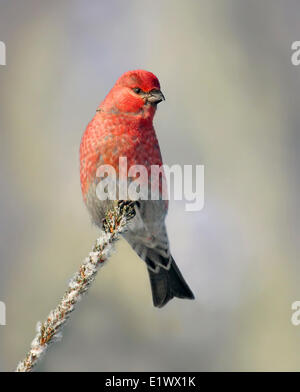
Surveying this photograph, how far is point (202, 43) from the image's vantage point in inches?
363

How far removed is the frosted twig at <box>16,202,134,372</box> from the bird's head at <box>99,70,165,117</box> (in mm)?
921

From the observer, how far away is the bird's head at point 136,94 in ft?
10.6

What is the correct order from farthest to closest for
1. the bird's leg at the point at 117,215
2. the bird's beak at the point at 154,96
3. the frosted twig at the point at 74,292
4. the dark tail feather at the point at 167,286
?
1. the dark tail feather at the point at 167,286
2. the bird's beak at the point at 154,96
3. the bird's leg at the point at 117,215
4. the frosted twig at the point at 74,292

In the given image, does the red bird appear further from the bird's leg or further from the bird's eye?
the bird's leg

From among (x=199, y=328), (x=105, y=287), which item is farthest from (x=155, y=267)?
(x=199, y=328)

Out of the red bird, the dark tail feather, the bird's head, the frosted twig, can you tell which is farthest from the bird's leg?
the dark tail feather

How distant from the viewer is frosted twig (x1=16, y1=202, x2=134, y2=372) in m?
1.86

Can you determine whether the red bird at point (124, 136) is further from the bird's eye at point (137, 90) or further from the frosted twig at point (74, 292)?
the frosted twig at point (74, 292)

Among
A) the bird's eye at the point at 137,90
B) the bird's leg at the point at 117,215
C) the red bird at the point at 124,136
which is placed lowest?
the bird's leg at the point at 117,215

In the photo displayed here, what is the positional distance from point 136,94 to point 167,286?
142 cm

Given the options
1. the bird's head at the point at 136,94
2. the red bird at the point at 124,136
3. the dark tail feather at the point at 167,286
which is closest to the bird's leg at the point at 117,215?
the red bird at the point at 124,136

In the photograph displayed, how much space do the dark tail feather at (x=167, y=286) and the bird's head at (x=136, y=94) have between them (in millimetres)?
1201

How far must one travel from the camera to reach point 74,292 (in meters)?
2.05

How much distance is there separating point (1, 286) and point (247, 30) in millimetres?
5840
